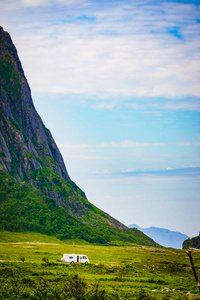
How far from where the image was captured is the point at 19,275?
186ft

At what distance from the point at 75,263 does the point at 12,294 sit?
150ft

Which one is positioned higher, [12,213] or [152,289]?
[12,213]

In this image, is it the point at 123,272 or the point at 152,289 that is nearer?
the point at 152,289

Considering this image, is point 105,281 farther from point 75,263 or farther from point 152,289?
point 75,263

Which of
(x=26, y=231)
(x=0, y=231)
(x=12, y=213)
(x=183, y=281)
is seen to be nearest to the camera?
(x=183, y=281)

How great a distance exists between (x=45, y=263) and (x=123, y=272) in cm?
1680

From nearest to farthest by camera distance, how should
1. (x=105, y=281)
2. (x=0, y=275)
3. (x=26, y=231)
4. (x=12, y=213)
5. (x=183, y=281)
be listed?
(x=0, y=275)
(x=105, y=281)
(x=183, y=281)
(x=26, y=231)
(x=12, y=213)

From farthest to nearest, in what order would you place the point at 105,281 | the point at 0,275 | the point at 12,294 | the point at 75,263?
the point at 75,263
the point at 105,281
the point at 0,275
the point at 12,294

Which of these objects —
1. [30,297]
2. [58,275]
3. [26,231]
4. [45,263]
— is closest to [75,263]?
[45,263]

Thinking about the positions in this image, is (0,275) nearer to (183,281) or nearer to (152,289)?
(152,289)

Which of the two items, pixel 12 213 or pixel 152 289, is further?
pixel 12 213

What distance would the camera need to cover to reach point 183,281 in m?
67.3

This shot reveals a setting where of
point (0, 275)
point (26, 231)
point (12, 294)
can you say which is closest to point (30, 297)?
point (12, 294)

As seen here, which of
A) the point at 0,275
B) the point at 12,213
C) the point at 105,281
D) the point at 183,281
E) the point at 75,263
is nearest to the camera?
the point at 0,275
